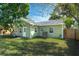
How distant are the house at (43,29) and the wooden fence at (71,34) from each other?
85 mm

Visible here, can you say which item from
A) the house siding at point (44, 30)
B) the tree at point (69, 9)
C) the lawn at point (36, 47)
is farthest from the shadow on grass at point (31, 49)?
the tree at point (69, 9)

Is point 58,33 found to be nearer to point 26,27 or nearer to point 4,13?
point 26,27

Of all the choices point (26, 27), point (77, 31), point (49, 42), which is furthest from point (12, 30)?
point (77, 31)

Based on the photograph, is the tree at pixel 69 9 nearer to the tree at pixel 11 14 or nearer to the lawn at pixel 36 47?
the lawn at pixel 36 47

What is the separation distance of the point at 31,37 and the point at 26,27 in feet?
0.62

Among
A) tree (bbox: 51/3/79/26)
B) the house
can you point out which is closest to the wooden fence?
the house

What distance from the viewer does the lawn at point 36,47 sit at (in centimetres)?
645

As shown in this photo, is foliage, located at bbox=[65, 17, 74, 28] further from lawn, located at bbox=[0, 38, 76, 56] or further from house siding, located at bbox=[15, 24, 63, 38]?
lawn, located at bbox=[0, 38, 76, 56]

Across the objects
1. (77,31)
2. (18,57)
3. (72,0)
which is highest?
(72,0)

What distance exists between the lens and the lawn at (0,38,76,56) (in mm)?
6449

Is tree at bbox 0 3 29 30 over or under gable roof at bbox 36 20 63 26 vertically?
over

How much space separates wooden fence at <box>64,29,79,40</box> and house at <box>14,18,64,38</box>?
0.09 metres

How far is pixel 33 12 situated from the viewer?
6496 mm

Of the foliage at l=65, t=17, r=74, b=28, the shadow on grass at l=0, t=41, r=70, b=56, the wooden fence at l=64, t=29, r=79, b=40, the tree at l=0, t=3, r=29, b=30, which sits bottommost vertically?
the shadow on grass at l=0, t=41, r=70, b=56
